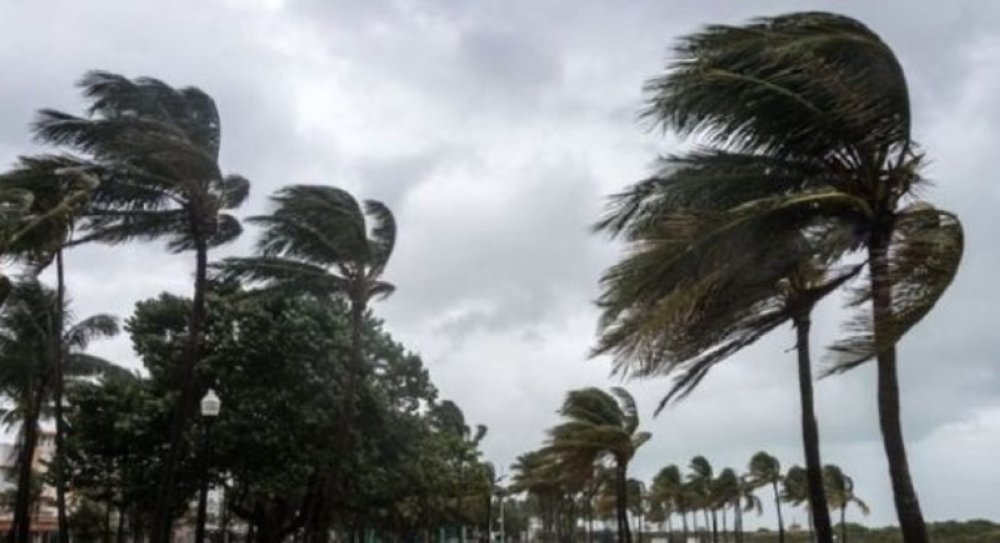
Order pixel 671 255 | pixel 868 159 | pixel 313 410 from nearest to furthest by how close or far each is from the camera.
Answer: pixel 671 255
pixel 868 159
pixel 313 410

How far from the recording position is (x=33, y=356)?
36.3 m

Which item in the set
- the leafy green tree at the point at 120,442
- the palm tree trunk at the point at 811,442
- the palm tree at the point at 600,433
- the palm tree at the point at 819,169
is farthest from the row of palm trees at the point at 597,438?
the palm tree at the point at 819,169

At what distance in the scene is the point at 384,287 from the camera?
28234mm

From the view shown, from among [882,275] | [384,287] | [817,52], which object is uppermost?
[384,287]

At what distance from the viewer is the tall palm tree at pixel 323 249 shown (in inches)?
1072

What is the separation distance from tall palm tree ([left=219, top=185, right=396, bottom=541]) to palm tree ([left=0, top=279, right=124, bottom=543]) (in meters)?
9.11

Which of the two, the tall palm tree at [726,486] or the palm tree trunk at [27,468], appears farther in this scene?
the tall palm tree at [726,486]

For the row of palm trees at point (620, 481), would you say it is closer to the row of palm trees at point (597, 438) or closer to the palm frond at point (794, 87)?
the row of palm trees at point (597, 438)

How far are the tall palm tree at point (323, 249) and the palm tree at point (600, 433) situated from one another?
1743 cm

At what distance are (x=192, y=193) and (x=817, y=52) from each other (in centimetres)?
1457

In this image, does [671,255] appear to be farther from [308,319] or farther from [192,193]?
[308,319]

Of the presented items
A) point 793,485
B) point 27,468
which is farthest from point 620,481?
point 793,485

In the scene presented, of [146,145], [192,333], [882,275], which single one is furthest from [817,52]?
[192,333]

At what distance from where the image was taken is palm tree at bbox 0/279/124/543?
112 feet
